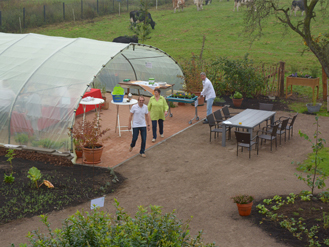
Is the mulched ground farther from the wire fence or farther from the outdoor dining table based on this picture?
the wire fence

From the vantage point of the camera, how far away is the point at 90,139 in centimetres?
986

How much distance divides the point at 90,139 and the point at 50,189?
6.17 feet

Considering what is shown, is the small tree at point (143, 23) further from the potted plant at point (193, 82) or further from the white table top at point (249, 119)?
the white table top at point (249, 119)

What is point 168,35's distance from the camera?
3272 centimetres

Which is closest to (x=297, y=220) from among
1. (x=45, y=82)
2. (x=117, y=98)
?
(x=117, y=98)

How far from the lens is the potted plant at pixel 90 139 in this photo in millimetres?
9758

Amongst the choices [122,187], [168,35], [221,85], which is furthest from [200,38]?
[122,187]

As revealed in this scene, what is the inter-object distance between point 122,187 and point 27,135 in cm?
389

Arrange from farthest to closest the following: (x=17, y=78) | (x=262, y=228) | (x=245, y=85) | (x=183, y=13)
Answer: (x=183, y=13) → (x=245, y=85) → (x=17, y=78) → (x=262, y=228)

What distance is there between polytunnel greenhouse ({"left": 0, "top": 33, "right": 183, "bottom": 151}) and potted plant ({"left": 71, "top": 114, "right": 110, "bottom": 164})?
54cm

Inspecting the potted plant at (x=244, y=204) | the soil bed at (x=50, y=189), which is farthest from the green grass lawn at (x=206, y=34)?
the potted plant at (x=244, y=204)

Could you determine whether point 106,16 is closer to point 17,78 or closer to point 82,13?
point 82,13

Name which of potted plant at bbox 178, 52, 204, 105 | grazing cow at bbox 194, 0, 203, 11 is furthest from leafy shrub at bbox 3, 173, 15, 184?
grazing cow at bbox 194, 0, 203, 11

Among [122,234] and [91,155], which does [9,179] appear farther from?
[122,234]
